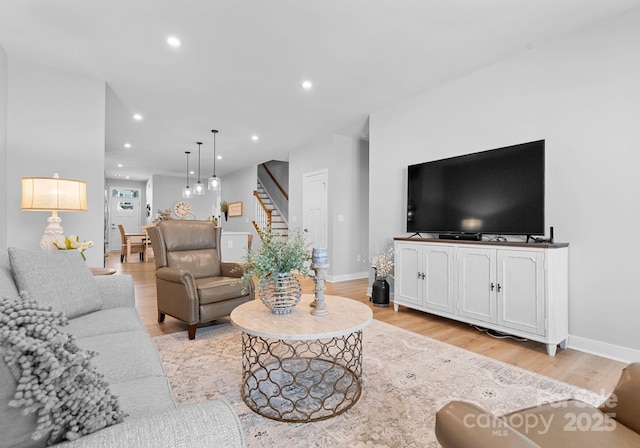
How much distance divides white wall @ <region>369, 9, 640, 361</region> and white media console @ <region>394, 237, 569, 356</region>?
0.65 feet

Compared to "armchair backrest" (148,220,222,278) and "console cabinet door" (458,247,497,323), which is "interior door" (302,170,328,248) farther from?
"console cabinet door" (458,247,497,323)

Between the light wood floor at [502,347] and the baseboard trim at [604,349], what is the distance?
73mm

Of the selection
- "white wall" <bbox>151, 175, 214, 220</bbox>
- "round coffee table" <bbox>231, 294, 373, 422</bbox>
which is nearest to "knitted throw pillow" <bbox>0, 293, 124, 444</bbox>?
"round coffee table" <bbox>231, 294, 373, 422</bbox>

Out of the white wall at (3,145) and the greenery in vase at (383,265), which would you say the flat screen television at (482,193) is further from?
the white wall at (3,145)

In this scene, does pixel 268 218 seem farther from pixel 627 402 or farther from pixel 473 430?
pixel 473 430

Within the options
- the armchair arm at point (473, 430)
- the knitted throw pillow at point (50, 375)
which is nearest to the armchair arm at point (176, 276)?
the knitted throw pillow at point (50, 375)

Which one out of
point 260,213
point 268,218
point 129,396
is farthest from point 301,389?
point 260,213

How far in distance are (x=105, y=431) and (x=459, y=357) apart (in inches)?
98.7

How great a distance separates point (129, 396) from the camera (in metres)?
1.06

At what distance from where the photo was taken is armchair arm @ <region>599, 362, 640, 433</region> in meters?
0.96

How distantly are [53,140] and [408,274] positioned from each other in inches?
165

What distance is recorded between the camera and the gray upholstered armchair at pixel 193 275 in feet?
9.49

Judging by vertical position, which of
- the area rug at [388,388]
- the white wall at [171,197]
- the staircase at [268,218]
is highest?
the white wall at [171,197]

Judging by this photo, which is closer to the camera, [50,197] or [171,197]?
[50,197]
